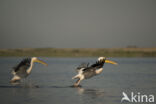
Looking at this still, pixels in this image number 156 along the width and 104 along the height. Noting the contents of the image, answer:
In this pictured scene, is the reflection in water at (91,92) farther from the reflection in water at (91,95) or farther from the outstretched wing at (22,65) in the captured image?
the outstretched wing at (22,65)

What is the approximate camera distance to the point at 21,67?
61.0 ft

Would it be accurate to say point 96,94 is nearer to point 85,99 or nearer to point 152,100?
point 85,99

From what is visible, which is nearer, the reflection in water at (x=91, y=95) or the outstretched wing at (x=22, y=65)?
the reflection in water at (x=91, y=95)

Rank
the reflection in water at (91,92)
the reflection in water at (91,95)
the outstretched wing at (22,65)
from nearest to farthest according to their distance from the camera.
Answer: the reflection in water at (91,95) < the reflection in water at (91,92) < the outstretched wing at (22,65)

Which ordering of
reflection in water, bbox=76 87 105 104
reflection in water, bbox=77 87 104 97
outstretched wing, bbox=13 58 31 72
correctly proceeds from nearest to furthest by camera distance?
reflection in water, bbox=76 87 105 104
reflection in water, bbox=77 87 104 97
outstretched wing, bbox=13 58 31 72

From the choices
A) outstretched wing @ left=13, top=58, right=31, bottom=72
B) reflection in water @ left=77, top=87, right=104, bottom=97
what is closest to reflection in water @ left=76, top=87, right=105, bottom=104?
reflection in water @ left=77, top=87, right=104, bottom=97

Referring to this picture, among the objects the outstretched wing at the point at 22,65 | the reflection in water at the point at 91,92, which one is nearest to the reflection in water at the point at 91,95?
the reflection in water at the point at 91,92

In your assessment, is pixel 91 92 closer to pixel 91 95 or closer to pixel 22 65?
pixel 91 95

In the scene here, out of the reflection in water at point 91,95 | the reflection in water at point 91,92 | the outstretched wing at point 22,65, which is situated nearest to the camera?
the reflection in water at point 91,95

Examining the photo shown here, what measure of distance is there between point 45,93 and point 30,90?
1.15m

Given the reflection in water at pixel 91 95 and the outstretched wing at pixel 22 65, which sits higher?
the outstretched wing at pixel 22 65

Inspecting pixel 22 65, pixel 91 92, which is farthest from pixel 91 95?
pixel 22 65

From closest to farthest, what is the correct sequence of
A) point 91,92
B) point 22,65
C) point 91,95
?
point 91,95 → point 91,92 → point 22,65

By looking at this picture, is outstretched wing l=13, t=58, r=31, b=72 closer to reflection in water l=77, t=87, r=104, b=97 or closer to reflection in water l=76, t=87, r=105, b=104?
reflection in water l=76, t=87, r=105, b=104
